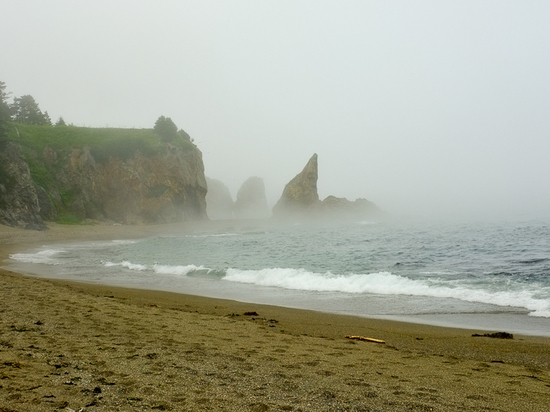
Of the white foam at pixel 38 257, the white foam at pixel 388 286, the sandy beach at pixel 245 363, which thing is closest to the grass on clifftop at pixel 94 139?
the white foam at pixel 38 257

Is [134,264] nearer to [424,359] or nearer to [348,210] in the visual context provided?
[424,359]

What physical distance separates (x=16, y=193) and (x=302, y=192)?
52106 mm

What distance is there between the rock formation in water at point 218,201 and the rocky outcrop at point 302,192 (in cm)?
4168

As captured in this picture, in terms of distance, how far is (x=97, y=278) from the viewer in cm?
1788

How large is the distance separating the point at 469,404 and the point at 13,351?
6140 mm

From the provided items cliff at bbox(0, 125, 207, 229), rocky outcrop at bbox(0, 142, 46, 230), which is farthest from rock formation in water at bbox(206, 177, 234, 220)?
rocky outcrop at bbox(0, 142, 46, 230)

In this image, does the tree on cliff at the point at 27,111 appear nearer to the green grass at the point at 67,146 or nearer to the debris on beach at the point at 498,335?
the green grass at the point at 67,146

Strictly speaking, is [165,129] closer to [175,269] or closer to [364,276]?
[175,269]

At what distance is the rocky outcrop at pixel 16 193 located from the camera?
40.1 metres

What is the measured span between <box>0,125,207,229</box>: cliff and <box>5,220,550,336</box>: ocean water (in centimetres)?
2757

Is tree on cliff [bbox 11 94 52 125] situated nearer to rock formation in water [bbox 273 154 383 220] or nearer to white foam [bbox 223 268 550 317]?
rock formation in water [bbox 273 154 383 220]

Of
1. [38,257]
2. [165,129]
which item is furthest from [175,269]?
[165,129]

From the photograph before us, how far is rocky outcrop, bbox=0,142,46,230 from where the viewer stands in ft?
132

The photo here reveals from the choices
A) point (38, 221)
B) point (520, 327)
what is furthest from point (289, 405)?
point (38, 221)
